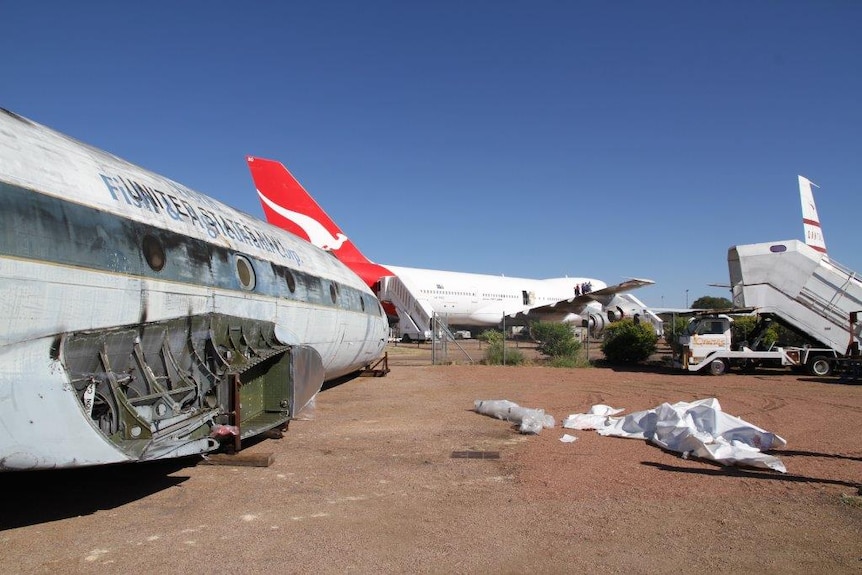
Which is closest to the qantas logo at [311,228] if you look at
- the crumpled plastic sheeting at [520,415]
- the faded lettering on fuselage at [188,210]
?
the faded lettering on fuselage at [188,210]

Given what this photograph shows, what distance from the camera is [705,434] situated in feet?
28.2

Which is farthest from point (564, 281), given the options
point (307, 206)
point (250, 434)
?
point (250, 434)

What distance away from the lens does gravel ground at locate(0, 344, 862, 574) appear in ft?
15.9

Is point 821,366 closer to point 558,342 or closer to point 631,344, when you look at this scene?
point 631,344

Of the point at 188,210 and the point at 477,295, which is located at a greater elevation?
the point at 477,295

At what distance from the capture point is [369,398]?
14500 mm

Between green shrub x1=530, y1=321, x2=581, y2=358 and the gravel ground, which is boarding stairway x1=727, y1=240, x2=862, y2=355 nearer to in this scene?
green shrub x1=530, y1=321, x2=581, y2=358

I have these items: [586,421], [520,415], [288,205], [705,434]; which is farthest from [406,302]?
[705,434]

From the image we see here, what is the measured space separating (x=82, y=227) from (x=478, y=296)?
3516cm

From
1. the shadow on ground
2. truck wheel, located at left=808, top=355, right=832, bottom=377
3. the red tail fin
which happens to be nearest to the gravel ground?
the shadow on ground

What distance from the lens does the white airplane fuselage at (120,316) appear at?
4.87 meters

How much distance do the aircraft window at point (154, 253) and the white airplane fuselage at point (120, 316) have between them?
2cm

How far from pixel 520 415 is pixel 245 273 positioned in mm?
5277

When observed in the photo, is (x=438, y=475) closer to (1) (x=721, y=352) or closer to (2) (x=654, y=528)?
(2) (x=654, y=528)
